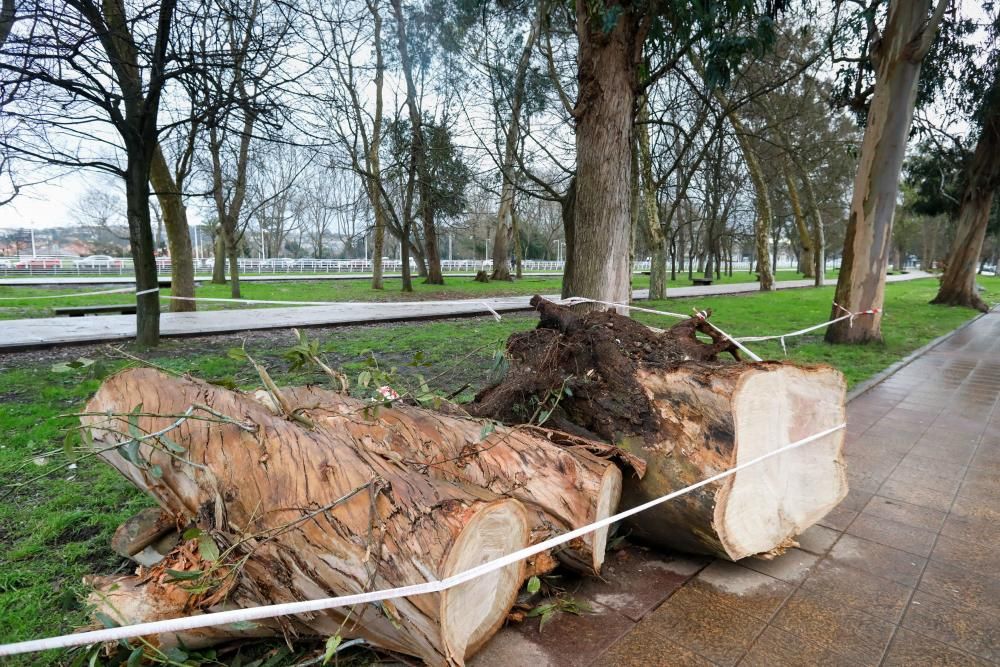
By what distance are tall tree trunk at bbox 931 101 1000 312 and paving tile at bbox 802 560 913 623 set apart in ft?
48.0

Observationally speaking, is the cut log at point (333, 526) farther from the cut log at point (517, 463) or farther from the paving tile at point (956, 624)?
the paving tile at point (956, 624)

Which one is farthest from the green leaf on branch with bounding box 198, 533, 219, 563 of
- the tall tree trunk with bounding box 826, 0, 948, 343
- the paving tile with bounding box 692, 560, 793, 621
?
the tall tree trunk with bounding box 826, 0, 948, 343

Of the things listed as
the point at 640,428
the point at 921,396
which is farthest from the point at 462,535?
the point at 921,396

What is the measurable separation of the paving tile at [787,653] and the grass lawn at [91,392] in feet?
4.93

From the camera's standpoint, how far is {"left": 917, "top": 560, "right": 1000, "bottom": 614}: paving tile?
1.98m

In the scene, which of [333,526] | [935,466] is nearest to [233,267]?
[333,526]

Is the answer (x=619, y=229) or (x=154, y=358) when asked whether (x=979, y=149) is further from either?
(x=154, y=358)

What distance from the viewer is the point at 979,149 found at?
42.8 feet

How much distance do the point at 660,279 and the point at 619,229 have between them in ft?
37.4

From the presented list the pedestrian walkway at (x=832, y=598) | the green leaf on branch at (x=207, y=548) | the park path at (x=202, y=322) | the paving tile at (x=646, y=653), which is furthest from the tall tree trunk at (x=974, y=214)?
the green leaf on branch at (x=207, y=548)

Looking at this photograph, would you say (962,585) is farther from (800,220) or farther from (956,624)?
(800,220)

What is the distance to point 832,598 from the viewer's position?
200 centimetres

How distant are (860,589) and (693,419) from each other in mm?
905

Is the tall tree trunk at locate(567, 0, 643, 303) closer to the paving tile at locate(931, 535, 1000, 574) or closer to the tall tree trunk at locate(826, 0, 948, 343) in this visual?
the paving tile at locate(931, 535, 1000, 574)
